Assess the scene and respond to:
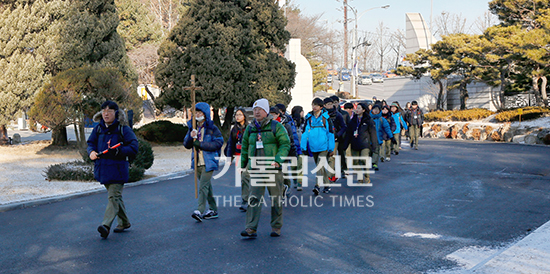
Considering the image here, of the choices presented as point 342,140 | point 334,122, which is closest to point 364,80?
point 342,140

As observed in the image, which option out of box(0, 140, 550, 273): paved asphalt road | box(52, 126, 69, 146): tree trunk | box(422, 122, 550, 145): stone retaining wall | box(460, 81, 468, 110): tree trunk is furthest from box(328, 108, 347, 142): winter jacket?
box(460, 81, 468, 110): tree trunk

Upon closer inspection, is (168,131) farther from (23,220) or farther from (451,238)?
(451,238)

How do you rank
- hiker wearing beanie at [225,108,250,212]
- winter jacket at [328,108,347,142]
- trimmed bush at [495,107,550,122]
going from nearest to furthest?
hiker wearing beanie at [225,108,250,212]
winter jacket at [328,108,347,142]
trimmed bush at [495,107,550,122]

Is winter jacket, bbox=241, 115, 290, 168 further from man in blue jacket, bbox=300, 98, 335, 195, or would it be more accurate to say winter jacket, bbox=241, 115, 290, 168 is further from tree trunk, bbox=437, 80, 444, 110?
tree trunk, bbox=437, 80, 444, 110

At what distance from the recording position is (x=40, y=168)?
16.0 metres

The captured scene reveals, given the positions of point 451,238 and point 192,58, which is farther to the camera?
point 192,58

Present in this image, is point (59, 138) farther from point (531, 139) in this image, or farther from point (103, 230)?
point (531, 139)

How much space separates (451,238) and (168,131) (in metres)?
20.7

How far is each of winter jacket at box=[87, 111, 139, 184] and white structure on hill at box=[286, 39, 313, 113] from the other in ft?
102

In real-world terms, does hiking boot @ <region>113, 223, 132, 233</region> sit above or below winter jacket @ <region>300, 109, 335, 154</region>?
below

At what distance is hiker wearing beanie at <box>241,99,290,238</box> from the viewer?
6965 mm

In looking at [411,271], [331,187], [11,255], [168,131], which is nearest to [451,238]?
[411,271]

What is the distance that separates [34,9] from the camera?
21078 millimetres

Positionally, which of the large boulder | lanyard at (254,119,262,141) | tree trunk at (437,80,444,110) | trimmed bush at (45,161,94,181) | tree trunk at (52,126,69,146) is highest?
tree trunk at (437,80,444,110)
